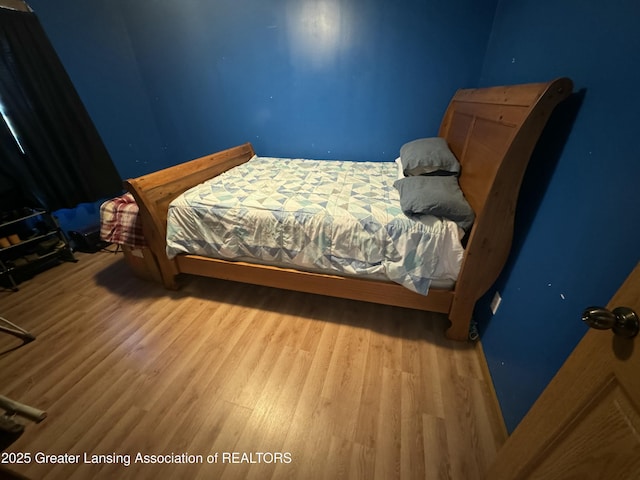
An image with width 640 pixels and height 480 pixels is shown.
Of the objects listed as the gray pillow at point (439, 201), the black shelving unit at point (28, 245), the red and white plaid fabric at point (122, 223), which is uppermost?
the gray pillow at point (439, 201)

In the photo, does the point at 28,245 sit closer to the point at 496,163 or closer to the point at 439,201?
the point at 439,201

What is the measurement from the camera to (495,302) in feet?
4.55

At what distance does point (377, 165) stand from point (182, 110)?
8.04ft

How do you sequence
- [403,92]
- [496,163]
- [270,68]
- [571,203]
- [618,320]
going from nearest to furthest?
[618,320] → [571,203] → [496,163] → [403,92] → [270,68]

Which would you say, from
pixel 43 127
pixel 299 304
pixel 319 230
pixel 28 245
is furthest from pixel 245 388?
pixel 43 127

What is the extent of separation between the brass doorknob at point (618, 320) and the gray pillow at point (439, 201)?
0.88 m

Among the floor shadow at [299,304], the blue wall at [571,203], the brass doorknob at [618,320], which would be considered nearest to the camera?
the brass doorknob at [618,320]

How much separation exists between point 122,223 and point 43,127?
4.48 feet

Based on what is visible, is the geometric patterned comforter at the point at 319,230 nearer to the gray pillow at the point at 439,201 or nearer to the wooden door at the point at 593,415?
the gray pillow at the point at 439,201

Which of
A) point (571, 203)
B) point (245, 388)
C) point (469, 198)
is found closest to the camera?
point (571, 203)

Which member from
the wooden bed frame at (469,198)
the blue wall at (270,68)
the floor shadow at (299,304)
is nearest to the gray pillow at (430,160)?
the wooden bed frame at (469,198)

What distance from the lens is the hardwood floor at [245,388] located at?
1069 mm

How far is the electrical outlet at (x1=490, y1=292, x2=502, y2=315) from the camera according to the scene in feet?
4.46

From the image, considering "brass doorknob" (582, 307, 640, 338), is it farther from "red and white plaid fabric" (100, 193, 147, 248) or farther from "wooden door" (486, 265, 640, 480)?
"red and white plaid fabric" (100, 193, 147, 248)
